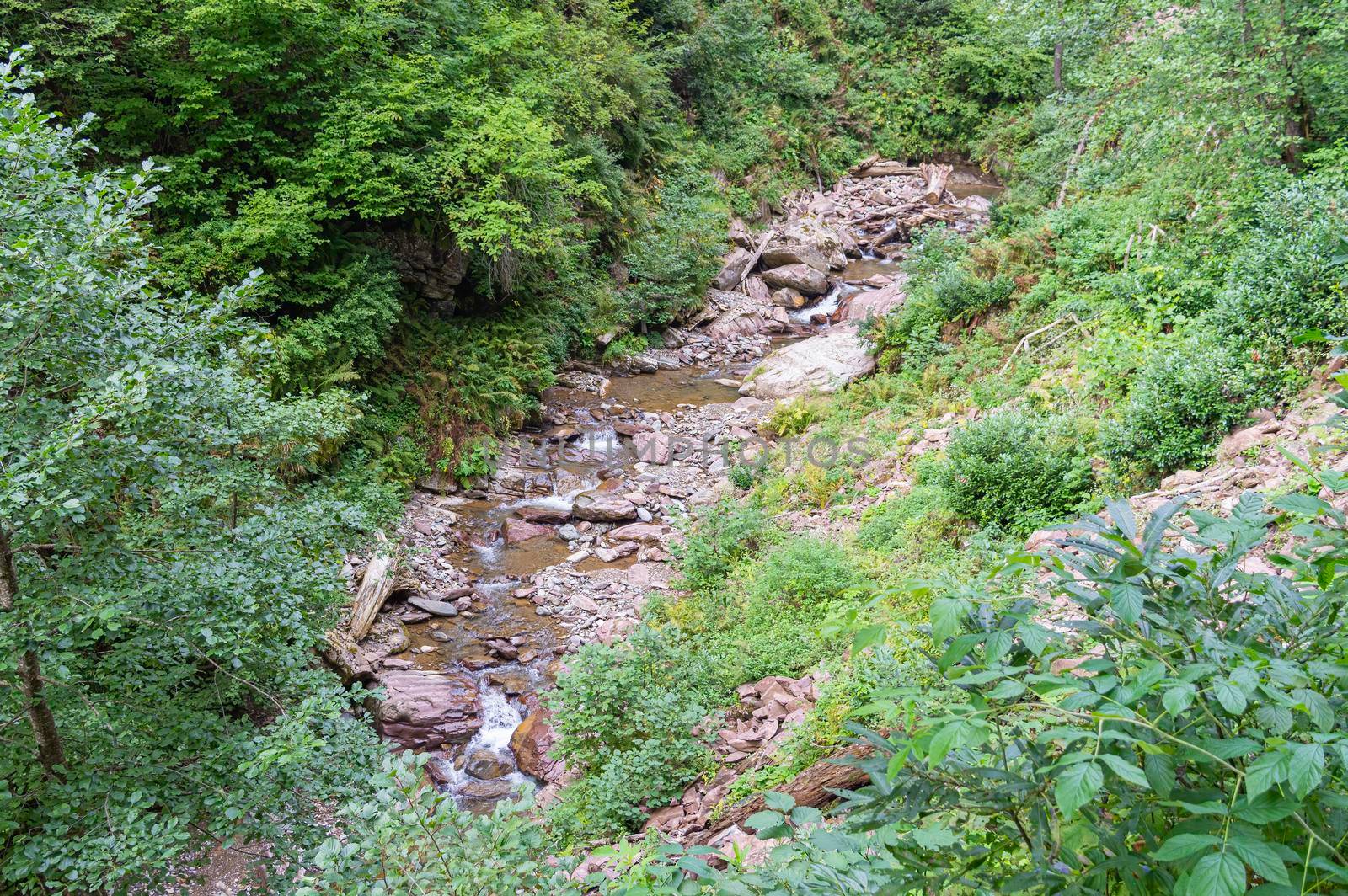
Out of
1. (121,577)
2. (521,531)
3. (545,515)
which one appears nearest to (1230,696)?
(121,577)

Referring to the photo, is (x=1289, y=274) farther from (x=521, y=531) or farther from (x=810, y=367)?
(x=521, y=531)

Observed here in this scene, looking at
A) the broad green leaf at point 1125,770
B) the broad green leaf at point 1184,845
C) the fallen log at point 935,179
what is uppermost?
the broad green leaf at point 1125,770

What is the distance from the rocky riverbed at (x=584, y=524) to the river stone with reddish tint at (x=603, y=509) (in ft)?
0.09

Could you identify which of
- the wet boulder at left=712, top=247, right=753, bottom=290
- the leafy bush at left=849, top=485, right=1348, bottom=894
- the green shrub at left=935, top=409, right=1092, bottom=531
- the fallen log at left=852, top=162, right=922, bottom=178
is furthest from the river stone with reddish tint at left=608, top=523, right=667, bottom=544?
the fallen log at left=852, top=162, right=922, bottom=178

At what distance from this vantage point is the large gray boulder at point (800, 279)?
18.9m

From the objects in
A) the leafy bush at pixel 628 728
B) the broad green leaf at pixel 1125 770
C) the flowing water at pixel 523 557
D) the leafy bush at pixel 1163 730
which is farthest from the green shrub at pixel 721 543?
the broad green leaf at pixel 1125 770

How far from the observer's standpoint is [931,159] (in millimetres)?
26266

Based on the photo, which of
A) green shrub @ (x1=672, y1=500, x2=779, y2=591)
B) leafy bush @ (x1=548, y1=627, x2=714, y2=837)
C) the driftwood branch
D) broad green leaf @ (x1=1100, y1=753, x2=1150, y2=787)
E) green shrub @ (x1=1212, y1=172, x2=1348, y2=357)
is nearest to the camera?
broad green leaf @ (x1=1100, y1=753, x2=1150, y2=787)

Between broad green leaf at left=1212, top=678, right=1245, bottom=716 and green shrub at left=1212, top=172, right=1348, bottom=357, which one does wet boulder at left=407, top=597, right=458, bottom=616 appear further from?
broad green leaf at left=1212, top=678, right=1245, bottom=716

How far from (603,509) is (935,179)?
19.0m

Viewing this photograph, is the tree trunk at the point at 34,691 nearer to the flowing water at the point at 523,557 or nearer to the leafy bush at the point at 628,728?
the leafy bush at the point at 628,728

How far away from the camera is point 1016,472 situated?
691cm

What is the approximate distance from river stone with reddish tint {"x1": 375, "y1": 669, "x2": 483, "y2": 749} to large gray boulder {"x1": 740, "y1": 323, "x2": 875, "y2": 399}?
758 centimetres

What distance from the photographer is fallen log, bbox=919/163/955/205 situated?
2309 centimetres
